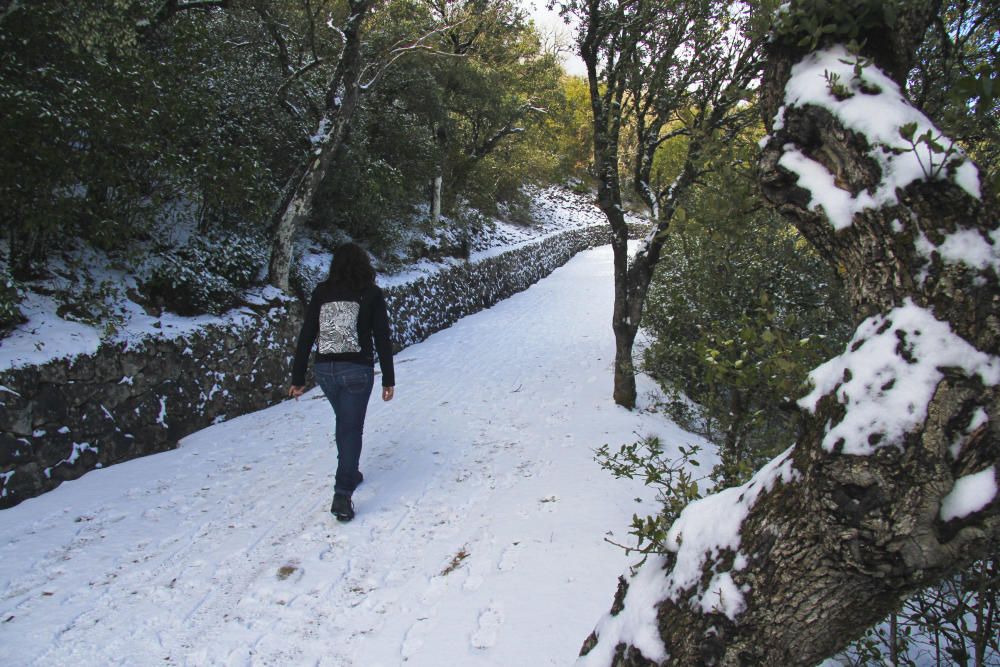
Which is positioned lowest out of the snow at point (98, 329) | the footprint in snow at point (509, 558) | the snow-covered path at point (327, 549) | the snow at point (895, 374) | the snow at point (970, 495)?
the snow-covered path at point (327, 549)

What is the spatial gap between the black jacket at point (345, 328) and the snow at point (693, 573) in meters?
2.43

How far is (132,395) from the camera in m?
4.93

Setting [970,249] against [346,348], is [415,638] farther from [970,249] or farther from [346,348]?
[970,249]

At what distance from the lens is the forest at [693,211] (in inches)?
45.8

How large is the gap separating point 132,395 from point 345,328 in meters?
2.71

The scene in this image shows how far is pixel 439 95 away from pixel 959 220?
12402mm

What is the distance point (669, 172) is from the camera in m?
7.57

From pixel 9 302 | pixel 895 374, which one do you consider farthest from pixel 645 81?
pixel 9 302

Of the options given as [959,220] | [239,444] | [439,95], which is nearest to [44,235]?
[239,444]

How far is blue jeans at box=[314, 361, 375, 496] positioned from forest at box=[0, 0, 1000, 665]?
Answer: 1942 millimetres

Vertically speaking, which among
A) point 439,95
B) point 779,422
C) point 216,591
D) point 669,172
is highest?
point 439,95

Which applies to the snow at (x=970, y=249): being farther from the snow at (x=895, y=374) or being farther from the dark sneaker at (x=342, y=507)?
the dark sneaker at (x=342, y=507)

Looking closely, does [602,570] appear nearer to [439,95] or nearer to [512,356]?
[512,356]

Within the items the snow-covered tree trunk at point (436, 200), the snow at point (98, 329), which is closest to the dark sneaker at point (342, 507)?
the snow at point (98, 329)
